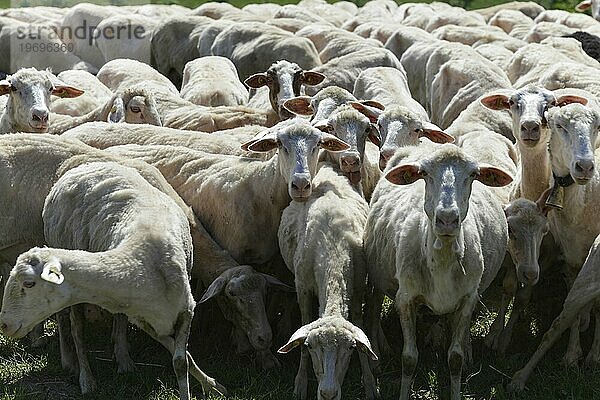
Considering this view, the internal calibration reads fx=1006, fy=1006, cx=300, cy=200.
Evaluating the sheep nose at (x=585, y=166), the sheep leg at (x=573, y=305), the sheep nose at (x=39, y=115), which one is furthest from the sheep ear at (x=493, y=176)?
the sheep nose at (x=39, y=115)

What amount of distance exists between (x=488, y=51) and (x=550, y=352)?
6.60 m

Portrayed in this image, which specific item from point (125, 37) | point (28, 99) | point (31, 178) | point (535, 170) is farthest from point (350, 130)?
point (125, 37)

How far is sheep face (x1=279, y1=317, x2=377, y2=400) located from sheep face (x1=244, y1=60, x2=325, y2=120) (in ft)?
12.5

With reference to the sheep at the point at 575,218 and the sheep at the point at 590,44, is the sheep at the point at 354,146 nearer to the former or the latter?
the sheep at the point at 575,218

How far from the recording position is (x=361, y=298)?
6.37 m

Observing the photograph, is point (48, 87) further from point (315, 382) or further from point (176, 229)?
point (315, 382)

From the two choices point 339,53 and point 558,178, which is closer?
point 558,178

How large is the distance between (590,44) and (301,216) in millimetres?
7583

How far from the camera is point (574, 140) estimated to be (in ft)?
21.0

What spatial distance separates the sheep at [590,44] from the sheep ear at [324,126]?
20.7 ft

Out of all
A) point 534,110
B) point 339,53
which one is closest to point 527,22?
point 339,53

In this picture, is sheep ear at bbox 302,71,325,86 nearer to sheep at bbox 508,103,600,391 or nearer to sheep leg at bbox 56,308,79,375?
sheep at bbox 508,103,600,391

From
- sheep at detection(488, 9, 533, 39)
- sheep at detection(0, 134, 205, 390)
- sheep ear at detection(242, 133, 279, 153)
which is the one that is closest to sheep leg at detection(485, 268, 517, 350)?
sheep ear at detection(242, 133, 279, 153)

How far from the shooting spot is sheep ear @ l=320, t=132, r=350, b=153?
6844mm
